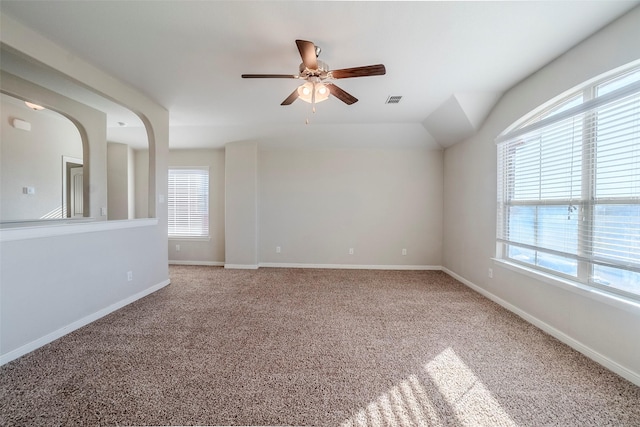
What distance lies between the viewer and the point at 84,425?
129 centimetres

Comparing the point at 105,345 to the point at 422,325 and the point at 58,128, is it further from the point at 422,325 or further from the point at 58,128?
the point at 58,128

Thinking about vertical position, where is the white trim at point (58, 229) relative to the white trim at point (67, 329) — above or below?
above

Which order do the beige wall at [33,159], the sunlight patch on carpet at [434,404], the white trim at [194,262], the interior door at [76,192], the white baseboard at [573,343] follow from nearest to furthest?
1. the sunlight patch on carpet at [434,404]
2. the white baseboard at [573,343]
3. the beige wall at [33,159]
4. the interior door at [76,192]
5. the white trim at [194,262]

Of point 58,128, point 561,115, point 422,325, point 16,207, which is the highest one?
point 58,128

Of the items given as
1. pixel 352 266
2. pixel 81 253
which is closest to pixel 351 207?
pixel 352 266

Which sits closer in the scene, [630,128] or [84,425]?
[84,425]

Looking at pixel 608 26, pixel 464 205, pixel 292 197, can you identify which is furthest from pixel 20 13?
pixel 464 205

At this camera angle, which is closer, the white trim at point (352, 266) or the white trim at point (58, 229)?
the white trim at point (58, 229)

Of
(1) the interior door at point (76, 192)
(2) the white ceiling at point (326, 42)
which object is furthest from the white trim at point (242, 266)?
(2) the white ceiling at point (326, 42)

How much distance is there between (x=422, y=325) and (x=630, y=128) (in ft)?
7.48

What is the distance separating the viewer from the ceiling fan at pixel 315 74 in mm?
1820

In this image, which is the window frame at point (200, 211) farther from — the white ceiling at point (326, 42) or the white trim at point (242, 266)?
the white ceiling at point (326, 42)

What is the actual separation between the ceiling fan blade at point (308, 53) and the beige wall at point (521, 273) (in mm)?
2245

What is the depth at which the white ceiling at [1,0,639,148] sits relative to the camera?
1675 millimetres
